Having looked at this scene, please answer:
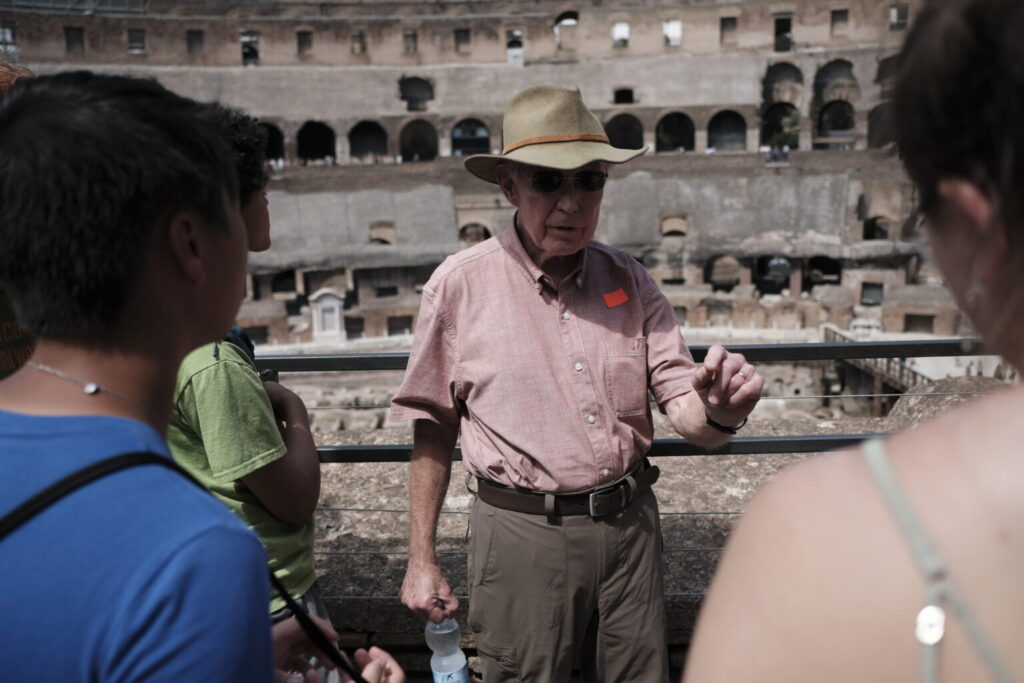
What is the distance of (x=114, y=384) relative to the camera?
39.8 inches

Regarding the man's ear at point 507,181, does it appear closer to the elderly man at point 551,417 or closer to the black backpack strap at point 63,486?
the elderly man at point 551,417

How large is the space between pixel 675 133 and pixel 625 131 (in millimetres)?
2747

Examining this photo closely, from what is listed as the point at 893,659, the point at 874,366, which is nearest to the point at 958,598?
the point at 893,659

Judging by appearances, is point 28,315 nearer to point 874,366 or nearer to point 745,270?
point 874,366

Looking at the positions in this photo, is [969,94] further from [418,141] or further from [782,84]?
[418,141]

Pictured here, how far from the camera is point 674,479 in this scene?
4.26m

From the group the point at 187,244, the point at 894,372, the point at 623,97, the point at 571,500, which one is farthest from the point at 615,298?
the point at 623,97

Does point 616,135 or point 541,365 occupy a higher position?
point 616,135

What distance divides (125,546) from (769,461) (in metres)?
4.11

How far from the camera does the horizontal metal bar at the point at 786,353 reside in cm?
261

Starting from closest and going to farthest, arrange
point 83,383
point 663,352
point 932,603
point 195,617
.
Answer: point 932,603 → point 195,617 → point 83,383 → point 663,352

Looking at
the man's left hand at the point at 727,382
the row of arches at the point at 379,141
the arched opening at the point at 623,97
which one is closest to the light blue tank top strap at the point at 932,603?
the man's left hand at the point at 727,382

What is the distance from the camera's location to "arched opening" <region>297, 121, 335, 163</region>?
104ft

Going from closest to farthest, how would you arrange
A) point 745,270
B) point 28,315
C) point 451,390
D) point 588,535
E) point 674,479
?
1. point 28,315
2. point 588,535
3. point 451,390
4. point 674,479
5. point 745,270
